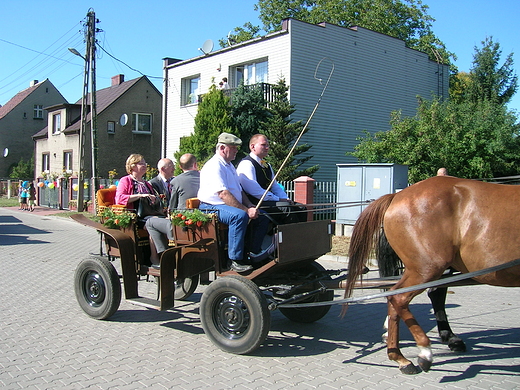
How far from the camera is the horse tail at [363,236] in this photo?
192 inches

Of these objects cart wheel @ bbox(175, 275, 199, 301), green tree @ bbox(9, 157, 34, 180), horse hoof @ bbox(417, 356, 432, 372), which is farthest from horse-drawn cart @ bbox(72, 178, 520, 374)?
green tree @ bbox(9, 157, 34, 180)

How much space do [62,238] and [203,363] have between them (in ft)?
41.5

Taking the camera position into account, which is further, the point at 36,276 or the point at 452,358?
the point at 36,276

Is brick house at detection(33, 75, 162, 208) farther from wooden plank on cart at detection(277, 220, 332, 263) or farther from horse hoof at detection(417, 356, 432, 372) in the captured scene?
horse hoof at detection(417, 356, 432, 372)

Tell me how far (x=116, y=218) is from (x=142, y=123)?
31.1 metres

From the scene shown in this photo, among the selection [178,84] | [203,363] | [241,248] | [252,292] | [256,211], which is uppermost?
[178,84]

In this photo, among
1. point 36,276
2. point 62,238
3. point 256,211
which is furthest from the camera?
point 62,238

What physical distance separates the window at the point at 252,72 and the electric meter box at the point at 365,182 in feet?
30.9

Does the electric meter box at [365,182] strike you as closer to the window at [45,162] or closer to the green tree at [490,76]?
the green tree at [490,76]

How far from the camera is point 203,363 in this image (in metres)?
4.77

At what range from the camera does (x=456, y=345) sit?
5.04 metres

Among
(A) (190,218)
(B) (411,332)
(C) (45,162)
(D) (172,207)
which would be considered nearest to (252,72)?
(D) (172,207)

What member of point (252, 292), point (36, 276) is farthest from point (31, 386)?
point (36, 276)

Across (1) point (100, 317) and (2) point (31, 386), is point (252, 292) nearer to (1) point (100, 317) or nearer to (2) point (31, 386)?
(2) point (31, 386)
